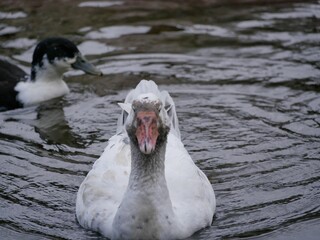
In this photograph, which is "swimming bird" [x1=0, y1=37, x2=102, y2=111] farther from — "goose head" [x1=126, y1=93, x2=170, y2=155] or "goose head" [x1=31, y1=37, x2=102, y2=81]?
"goose head" [x1=126, y1=93, x2=170, y2=155]

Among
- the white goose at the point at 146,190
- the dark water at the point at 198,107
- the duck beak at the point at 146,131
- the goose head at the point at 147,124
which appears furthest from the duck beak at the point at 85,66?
the duck beak at the point at 146,131

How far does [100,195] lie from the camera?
656cm

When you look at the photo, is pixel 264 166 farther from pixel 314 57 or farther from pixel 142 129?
pixel 314 57

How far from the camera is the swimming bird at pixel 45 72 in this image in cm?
1029

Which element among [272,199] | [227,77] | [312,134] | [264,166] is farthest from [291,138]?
[227,77]

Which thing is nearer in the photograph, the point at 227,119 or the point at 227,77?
the point at 227,119

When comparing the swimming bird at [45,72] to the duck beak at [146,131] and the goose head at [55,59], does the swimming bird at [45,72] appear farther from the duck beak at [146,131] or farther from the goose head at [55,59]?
the duck beak at [146,131]

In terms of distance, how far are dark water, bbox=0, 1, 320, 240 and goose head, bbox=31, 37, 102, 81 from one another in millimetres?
312

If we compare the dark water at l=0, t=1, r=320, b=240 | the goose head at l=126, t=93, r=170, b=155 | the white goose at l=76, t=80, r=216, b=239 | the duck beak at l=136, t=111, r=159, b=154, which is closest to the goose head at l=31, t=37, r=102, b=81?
the dark water at l=0, t=1, r=320, b=240

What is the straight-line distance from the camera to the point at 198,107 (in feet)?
30.9

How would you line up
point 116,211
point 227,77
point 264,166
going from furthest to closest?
point 227,77, point 264,166, point 116,211

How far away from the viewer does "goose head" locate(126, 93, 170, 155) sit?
233 inches

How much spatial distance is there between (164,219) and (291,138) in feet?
8.74

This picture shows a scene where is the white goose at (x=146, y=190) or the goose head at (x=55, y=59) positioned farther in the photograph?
the goose head at (x=55, y=59)
